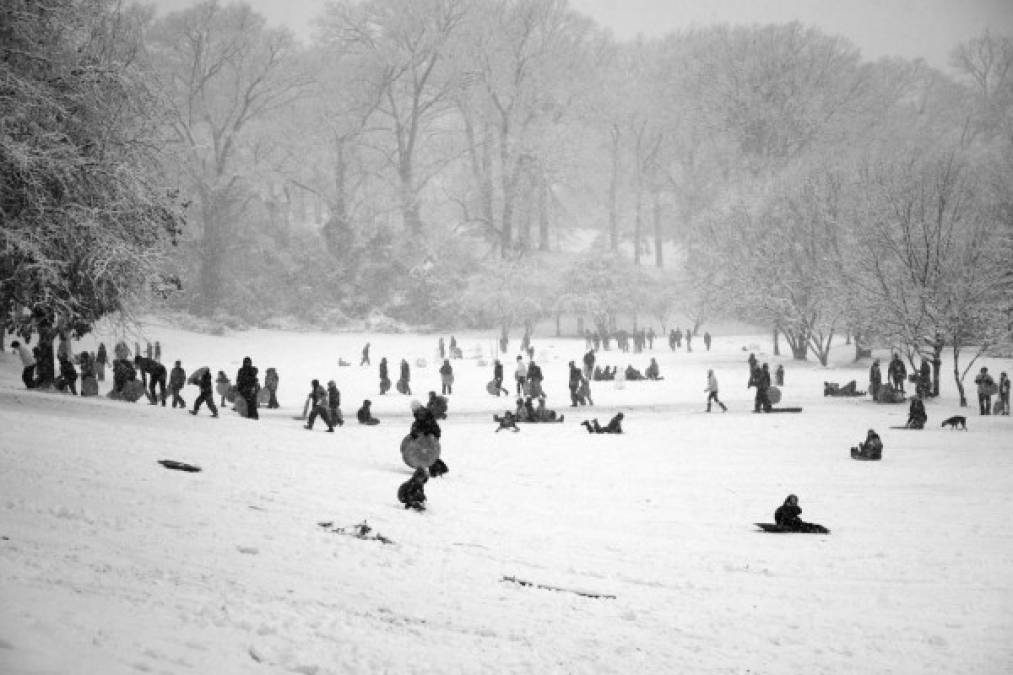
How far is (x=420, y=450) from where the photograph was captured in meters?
13.3

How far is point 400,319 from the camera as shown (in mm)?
57375

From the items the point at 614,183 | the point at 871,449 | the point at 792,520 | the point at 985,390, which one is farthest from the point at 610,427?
the point at 614,183

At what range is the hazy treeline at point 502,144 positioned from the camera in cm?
5406

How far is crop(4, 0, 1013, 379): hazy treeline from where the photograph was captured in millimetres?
54062

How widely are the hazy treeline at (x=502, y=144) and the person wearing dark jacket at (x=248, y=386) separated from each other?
3033 cm

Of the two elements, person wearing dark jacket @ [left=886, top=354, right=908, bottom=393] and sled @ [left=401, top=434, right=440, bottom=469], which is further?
person wearing dark jacket @ [left=886, top=354, right=908, bottom=393]

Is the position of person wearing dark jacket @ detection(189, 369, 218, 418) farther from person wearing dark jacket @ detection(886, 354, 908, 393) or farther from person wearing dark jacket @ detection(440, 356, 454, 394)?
person wearing dark jacket @ detection(886, 354, 908, 393)

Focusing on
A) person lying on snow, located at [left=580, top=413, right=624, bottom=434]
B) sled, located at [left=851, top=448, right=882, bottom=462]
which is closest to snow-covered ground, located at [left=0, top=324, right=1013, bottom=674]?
sled, located at [left=851, top=448, right=882, bottom=462]

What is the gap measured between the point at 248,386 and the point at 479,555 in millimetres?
11757

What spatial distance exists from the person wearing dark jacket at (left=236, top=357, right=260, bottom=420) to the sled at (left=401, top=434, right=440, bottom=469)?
22.6 feet

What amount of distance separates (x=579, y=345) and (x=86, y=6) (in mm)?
36118

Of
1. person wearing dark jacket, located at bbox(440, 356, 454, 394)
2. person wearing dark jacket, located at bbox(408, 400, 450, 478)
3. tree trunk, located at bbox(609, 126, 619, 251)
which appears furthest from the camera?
tree trunk, located at bbox(609, 126, 619, 251)

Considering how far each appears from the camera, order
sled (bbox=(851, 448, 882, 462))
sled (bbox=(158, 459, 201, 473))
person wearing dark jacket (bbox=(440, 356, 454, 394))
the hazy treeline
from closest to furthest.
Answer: sled (bbox=(158, 459, 201, 473))
sled (bbox=(851, 448, 882, 462))
person wearing dark jacket (bbox=(440, 356, 454, 394))
the hazy treeline

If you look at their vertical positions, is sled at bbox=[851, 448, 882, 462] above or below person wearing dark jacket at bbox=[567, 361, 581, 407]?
below
